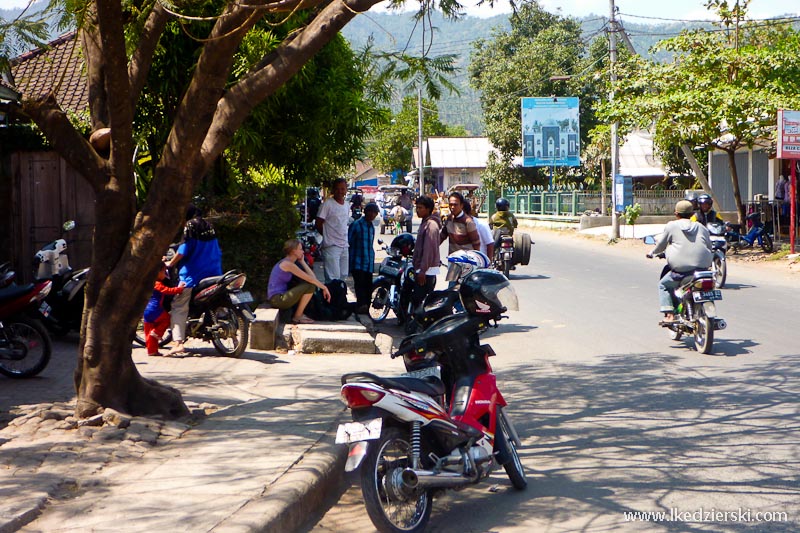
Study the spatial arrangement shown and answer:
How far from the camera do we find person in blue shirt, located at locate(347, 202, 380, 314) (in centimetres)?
1225

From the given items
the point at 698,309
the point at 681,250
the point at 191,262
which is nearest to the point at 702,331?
the point at 698,309

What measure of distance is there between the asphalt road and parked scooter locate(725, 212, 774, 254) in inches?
313

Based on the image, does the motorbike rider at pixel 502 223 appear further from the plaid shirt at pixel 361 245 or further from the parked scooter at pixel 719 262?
the plaid shirt at pixel 361 245

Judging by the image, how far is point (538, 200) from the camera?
41.7 metres

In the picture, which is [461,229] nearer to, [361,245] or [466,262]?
[361,245]

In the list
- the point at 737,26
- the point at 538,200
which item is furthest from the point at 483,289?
the point at 538,200

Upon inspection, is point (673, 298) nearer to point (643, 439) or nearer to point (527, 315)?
point (527, 315)

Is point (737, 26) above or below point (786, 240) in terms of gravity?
above

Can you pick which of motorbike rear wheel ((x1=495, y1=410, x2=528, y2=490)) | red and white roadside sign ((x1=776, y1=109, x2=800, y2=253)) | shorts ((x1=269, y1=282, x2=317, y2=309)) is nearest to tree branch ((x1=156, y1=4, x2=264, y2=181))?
motorbike rear wheel ((x1=495, y1=410, x2=528, y2=490))

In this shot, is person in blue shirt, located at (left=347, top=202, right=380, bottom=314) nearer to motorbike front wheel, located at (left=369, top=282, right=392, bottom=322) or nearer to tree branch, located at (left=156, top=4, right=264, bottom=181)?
motorbike front wheel, located at (left=369, top=282, right=392, bottom=322)

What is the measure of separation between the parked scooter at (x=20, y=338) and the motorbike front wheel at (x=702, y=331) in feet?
22.7

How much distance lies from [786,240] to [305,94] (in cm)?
1499

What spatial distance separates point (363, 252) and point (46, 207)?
15.2 ft

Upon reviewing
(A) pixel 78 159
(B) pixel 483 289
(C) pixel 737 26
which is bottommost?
(B) pixel 483 289
